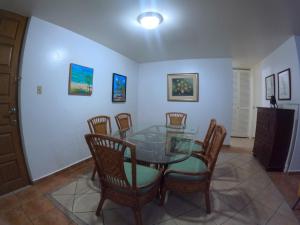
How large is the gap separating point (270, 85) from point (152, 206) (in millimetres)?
3387

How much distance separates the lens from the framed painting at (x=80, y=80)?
2568 mm

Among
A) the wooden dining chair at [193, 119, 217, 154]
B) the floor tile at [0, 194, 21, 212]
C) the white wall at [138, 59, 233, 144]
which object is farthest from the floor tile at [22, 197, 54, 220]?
the white wall at [138, 59, 233, 144]

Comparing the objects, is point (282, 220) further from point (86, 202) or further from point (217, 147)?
point (86, 202)

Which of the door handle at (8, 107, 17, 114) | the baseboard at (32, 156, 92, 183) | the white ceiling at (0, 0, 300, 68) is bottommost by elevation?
the baseboard at (32, 156, 92, 183)

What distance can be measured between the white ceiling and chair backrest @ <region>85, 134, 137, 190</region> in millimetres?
1468

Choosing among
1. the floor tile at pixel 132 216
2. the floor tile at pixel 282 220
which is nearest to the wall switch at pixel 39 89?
the floor tile at pixel 132 216

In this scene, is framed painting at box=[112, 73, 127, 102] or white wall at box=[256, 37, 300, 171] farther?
framed painting at box=[112, 73, 127, 102]

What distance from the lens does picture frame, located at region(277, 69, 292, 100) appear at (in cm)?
271

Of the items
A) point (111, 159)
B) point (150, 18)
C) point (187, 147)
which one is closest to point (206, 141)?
point (187, 147)

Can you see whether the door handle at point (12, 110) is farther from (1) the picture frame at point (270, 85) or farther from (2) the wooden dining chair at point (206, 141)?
(1) the picture frame at point (270, 85)

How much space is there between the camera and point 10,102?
1.93 m

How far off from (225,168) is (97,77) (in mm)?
2779

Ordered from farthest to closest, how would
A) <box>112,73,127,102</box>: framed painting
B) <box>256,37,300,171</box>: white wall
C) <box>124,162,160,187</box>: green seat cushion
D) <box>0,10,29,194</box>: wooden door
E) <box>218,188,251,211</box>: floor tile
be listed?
1. <box>112,73,127,102</box>: framed painting
2. <box>256,37,300,171</box>: white wall
3. <box>0,10,29,194</box>: wooden door
4. <box>218,188,251,211</box>: floor tile
5. <box>124,162,160,187</box>: green seat cushion

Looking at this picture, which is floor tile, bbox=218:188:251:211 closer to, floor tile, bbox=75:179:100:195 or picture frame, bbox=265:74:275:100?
floor tile, bbox=75:179:100:195
